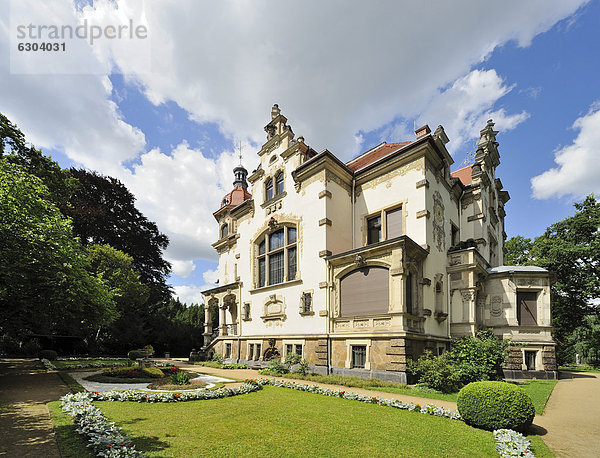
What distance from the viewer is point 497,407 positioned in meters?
8.98

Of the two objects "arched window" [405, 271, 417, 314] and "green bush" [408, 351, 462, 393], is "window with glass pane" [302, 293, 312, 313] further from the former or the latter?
"green bush" [408, 351, 462, 393]

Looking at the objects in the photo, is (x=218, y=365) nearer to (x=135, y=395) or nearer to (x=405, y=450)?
(x=135, y=395)

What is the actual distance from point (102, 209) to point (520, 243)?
49.2 metres

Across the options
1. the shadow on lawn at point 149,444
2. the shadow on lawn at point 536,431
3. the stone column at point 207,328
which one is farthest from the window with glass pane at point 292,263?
the shadow on lawn at point 149,444

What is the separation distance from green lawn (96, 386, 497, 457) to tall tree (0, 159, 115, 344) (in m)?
7.24

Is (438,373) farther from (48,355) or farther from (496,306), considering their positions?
(48,355)

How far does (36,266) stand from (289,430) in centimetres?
1316

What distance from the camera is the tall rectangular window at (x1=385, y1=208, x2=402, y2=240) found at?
2081 cm

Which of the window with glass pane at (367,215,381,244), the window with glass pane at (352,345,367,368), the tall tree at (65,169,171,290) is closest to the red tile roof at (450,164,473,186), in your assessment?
the window with glass pane at (367,215,381,244)

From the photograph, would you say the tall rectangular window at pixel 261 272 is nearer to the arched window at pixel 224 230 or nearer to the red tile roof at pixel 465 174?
the arched window at pixel 224 230

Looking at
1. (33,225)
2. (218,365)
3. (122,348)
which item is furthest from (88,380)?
(122,348)

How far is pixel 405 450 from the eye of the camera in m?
7.23

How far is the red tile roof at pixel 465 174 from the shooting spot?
27375 millimetres

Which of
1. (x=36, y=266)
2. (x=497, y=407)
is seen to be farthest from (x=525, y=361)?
(x=36, y=266)
